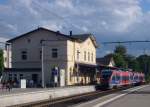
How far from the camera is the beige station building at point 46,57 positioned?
254 feet

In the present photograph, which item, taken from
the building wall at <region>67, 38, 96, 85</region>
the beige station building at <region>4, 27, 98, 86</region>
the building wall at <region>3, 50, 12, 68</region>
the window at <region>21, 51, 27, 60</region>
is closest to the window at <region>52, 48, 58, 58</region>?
the beige station building at <region>4, 27, 98, 86</region>

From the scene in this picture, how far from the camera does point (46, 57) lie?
80062mm

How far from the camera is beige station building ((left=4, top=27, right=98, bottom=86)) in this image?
7756 centimetres

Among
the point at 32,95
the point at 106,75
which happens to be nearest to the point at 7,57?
the point at 106,75

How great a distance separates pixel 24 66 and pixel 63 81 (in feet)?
35.6

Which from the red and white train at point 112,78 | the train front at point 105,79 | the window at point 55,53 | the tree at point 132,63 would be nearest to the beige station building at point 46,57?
the window at point 55,53

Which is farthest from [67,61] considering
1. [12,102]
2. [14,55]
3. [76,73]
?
[12,102]

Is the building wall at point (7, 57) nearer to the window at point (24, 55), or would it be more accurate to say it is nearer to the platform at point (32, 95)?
the window at point (24, 55)

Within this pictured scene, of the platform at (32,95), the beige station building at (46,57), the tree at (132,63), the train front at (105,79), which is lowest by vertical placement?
the platform at (32,95)

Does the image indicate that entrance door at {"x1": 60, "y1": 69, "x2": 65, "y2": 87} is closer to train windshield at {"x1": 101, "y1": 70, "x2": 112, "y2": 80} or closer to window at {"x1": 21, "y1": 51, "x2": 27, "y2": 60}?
train windshield at {"x1": 101, "y1": 70, "x2": 112, "y2": 80}

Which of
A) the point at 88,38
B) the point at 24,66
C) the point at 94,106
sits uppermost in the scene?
the point at 88,38

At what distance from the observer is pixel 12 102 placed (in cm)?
3172

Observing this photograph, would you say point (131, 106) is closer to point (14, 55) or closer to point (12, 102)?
point (12, 102)

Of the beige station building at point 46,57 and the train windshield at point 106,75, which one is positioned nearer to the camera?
the train windshield at point 106,75
